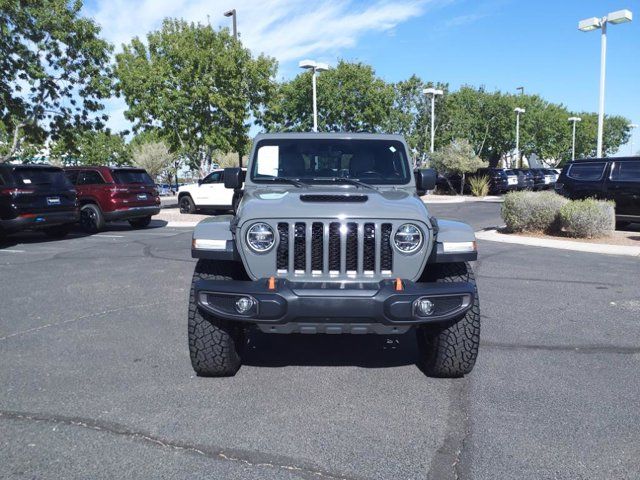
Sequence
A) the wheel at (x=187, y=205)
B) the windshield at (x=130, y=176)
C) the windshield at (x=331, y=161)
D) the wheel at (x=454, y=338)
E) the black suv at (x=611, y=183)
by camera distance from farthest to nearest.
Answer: the wheel at (x=187, y=205) < the windshield at (x=130, y=176) < the black suv at (x=611, y=183) < the windshield at (x=331, y=161) < the wheel at (x=454, y=338)

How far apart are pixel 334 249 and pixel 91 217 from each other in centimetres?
1223

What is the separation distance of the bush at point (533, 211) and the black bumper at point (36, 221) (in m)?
10.3

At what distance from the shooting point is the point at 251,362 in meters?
4.59

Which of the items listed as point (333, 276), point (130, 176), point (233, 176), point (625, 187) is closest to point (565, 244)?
point (625, 187)

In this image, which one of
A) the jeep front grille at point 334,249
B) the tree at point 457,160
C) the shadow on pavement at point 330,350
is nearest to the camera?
the jeep front grille at point 334,249

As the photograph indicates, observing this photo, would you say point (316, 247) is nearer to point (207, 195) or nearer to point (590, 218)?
point (590, 218)

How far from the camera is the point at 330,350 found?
16.1ft

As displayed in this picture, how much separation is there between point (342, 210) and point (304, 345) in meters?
1.74

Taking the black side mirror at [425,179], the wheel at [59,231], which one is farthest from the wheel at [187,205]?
the black side mirror at [425,179]

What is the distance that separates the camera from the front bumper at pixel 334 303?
11.5 ft

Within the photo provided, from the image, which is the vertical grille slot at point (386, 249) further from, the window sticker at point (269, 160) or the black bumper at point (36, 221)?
the black bumper at point (36, 221)

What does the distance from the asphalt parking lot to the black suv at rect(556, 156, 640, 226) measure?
8.16m

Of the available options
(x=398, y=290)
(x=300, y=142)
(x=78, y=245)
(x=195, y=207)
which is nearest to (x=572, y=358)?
(x=398, y=290)

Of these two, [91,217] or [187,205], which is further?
[187,205]
